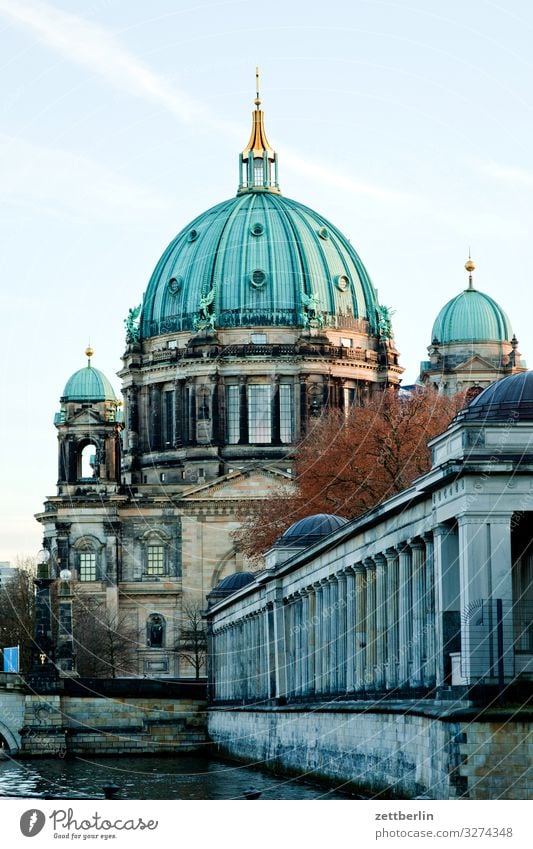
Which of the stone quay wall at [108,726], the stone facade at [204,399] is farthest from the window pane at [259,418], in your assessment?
the stone quay wall at [108,726]

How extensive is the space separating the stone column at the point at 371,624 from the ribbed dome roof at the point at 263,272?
94756mm

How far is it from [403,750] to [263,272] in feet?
352

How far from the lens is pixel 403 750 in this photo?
168 ft

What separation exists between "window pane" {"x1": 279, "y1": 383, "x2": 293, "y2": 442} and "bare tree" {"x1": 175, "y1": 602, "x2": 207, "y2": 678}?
43.8ft

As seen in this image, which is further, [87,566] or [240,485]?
[87,566]

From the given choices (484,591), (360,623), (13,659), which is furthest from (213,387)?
(484,591)

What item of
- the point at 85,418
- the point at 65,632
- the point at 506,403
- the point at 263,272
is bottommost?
the point at 65,632

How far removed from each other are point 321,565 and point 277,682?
37.8 feet

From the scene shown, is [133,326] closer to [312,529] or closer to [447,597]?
[312,529]

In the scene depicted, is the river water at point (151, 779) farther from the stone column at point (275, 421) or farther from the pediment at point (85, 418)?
the pediment at point (85, 418)

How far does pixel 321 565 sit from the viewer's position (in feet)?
234

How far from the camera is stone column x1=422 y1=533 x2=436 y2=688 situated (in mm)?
51469
